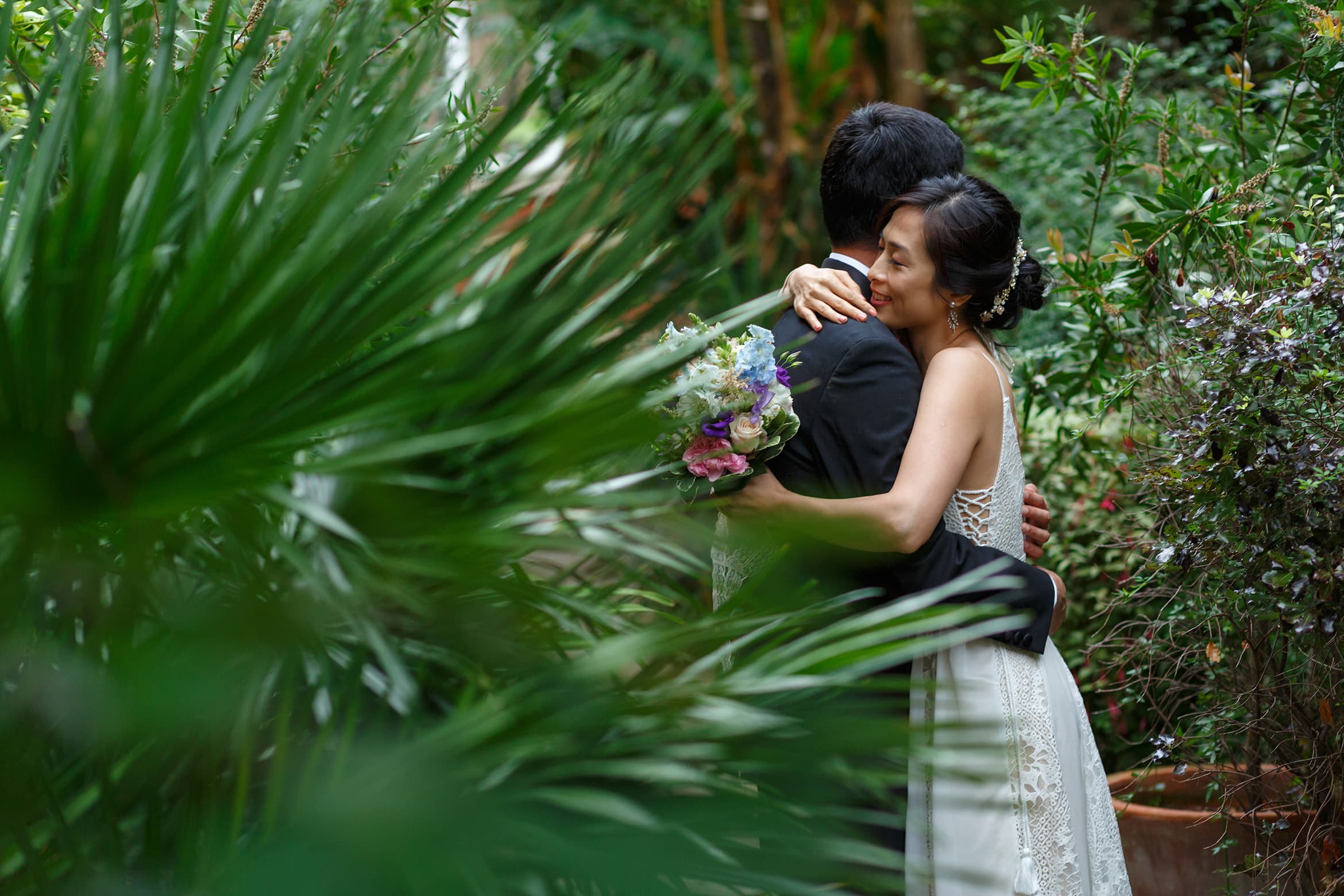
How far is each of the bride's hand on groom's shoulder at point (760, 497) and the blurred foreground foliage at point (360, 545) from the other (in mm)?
820

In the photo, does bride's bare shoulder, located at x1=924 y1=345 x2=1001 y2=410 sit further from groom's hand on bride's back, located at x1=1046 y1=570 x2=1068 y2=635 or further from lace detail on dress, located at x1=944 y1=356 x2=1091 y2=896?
groom's hand on bride's back, located at x1=1046 y1=570 x2=1068 y2=635

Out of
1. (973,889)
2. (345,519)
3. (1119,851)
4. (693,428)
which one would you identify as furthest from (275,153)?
(1119,851)

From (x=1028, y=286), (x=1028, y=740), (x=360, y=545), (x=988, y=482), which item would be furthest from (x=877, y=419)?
(x=360, y=545)

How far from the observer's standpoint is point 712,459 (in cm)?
183

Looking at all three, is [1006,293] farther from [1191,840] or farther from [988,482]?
[1191,840]

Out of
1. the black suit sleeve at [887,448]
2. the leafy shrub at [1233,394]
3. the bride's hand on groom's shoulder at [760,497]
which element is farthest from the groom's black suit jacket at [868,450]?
the leafy shrub at [1233,394]

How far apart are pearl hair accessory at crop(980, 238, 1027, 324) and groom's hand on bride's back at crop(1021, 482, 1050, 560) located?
1.51 ft

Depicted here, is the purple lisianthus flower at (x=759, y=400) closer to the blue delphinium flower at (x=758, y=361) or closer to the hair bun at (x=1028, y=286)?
the blue delphinium flower at (x=758, y=361)

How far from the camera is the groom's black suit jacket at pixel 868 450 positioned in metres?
2.04

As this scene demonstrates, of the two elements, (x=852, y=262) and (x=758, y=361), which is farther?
(x=852, y=262)

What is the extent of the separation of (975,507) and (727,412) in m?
0.62

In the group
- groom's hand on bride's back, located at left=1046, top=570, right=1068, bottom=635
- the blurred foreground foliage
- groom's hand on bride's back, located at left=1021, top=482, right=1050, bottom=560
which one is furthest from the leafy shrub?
the blurred foreground foliage

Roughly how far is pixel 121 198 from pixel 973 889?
174 centimetres

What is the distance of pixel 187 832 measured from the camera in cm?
94
